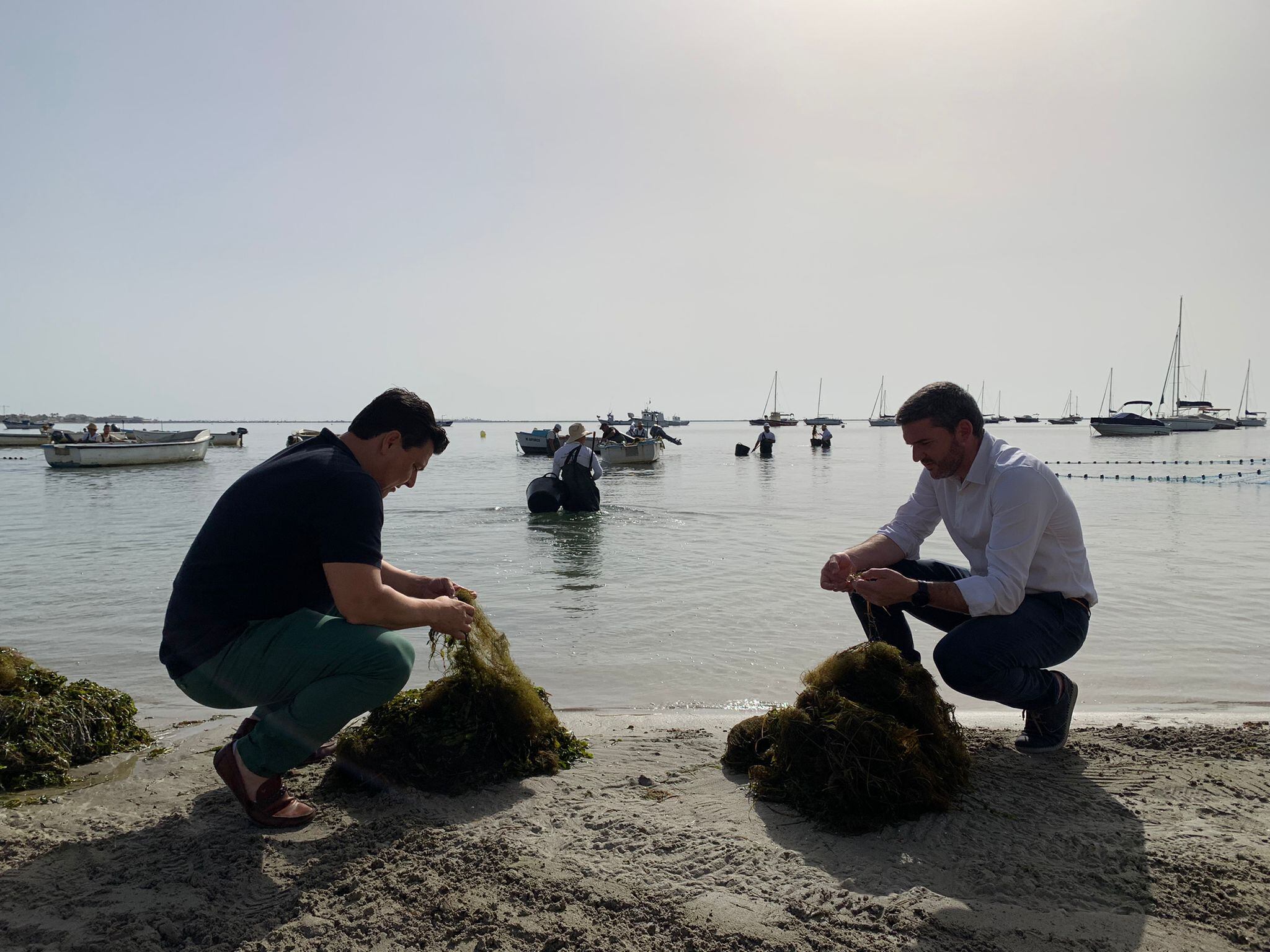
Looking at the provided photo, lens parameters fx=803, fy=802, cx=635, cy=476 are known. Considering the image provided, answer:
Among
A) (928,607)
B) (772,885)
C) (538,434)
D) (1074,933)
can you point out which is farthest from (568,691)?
(538,434)

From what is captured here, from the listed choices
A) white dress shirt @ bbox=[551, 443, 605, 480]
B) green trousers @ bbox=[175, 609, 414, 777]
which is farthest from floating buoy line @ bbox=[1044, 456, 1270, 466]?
green trousers @ bbox=[175, 609, 414, 777]

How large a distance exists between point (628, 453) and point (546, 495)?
61.1 feet

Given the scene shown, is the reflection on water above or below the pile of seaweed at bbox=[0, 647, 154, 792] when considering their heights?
below

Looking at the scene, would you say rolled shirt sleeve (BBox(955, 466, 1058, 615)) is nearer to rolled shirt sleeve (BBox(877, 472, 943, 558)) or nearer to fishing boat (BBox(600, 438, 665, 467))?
rolled shirt sleeve (BBox(877, 472, 943, 558))

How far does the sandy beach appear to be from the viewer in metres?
2.31

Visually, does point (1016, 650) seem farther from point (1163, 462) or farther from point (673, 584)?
point (1163, 462)

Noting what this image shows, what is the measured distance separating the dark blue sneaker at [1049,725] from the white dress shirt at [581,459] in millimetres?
13377

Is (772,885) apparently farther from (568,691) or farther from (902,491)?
(902,491)

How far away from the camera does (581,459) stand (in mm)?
16875

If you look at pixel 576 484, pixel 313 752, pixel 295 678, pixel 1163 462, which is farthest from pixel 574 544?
pixel 1163 462

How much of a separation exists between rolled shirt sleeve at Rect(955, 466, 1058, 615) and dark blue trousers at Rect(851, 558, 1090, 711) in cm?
11

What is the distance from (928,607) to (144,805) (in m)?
3.52

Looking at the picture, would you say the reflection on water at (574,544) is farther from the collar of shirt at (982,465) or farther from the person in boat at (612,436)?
the person in boat at (612,436)

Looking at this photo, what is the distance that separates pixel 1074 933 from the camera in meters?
2.28
